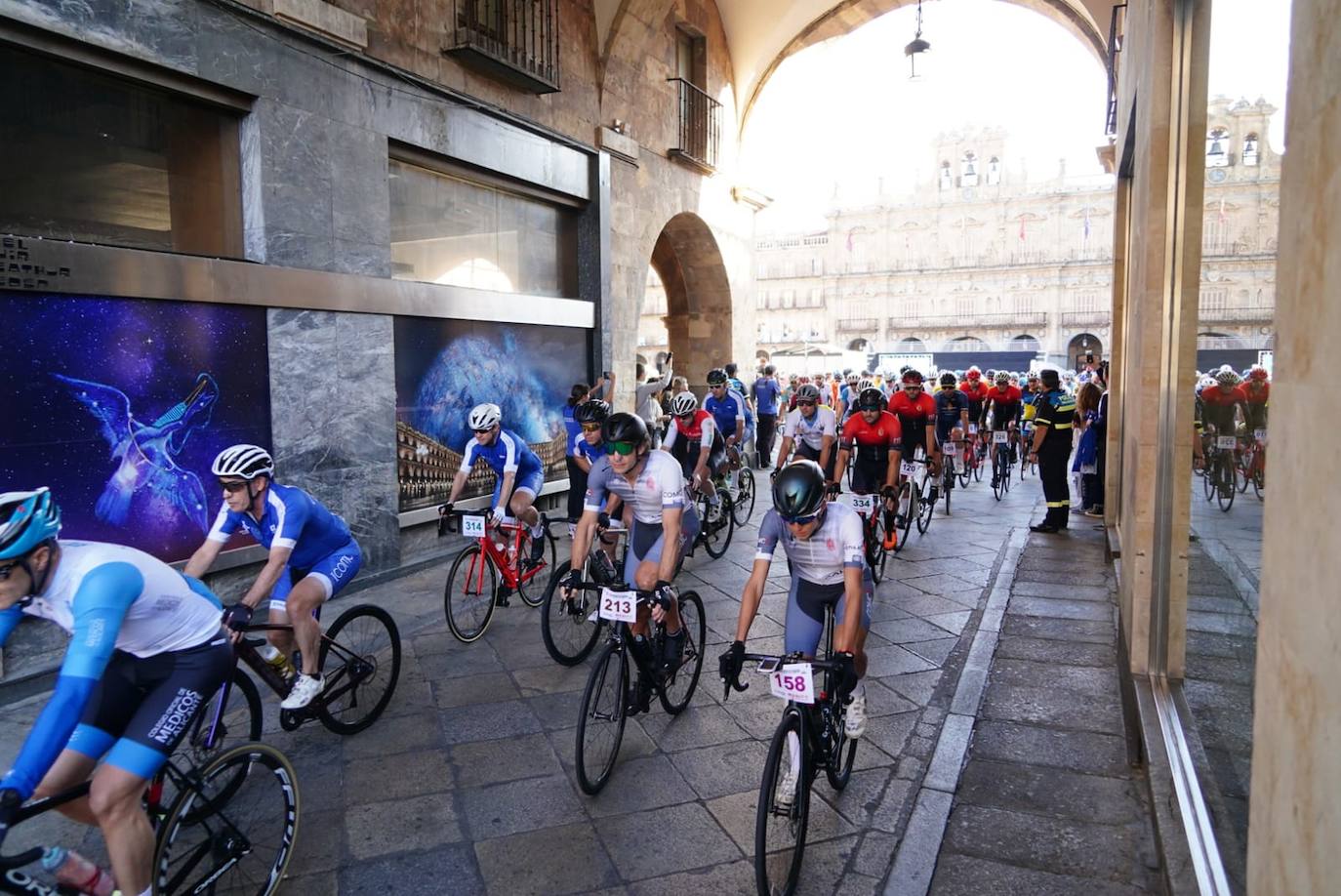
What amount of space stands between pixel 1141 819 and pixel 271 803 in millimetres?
3581

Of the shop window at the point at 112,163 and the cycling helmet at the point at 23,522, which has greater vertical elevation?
the shop window at the point at 112,163

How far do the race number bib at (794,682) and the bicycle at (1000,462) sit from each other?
425 inches

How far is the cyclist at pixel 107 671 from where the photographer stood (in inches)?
100

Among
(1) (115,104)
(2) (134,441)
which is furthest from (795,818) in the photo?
(1) (115,104)

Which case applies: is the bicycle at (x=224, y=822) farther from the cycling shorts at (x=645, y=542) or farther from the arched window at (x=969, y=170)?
the arched window at (x=969, y=170)

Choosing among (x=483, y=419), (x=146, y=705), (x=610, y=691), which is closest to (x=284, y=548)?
(x=146, y=705)

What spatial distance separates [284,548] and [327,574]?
391mm

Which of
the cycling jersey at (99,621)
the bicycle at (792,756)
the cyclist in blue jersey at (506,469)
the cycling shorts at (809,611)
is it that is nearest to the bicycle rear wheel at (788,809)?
the bicycle at (792,756)

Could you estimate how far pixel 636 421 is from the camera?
200 inches

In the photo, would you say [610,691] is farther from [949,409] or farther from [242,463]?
[949,409]

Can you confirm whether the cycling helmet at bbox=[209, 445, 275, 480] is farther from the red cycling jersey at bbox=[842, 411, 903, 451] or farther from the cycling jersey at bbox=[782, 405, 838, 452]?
the cycling jersey at bbox=[782, 405, 838, 452]

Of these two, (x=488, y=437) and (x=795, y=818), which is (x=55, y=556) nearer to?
(x=795, y=818)

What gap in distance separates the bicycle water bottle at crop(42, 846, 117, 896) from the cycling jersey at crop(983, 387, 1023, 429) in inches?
533

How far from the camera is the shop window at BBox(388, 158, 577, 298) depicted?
29.5ft
